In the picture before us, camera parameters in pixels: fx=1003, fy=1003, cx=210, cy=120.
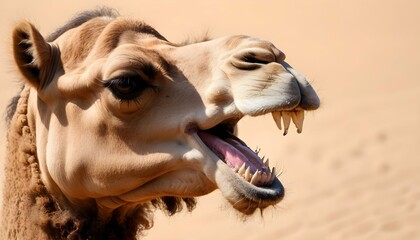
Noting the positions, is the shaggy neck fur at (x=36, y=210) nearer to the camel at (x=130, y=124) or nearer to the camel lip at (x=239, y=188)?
the camel at (x=130, y=124)

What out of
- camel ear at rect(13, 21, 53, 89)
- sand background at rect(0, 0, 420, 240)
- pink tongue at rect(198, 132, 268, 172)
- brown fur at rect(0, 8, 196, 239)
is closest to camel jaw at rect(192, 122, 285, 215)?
pink tongue at rect(198, 132, 268, 172)

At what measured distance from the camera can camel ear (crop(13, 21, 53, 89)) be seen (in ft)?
15.7

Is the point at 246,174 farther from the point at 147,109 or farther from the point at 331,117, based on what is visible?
the point at 331,117

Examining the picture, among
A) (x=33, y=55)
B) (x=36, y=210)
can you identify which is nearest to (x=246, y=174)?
(x=36, y=210)

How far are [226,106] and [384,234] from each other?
21.0 ft

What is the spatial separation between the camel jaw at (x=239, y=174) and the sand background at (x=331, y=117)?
1144 millimetres

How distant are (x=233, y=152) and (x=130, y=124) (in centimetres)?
57

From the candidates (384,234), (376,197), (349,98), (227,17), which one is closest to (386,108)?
(349,98)

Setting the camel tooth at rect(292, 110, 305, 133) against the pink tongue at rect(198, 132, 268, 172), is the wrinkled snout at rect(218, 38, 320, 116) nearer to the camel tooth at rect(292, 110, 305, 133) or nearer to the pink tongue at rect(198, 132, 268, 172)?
the camel tooth at rect(292, 110, 305, 133)

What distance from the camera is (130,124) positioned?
4.60 meters

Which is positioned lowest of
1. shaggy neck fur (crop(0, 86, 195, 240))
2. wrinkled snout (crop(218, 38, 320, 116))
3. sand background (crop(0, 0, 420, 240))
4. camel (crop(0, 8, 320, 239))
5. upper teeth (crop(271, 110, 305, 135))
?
sand background (crop(0, 0, 420, 240))

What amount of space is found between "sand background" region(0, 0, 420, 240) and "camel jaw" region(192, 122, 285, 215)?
1144 millimetres

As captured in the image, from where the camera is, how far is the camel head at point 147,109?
4227 mm

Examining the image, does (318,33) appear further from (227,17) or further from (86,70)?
(86,70)
